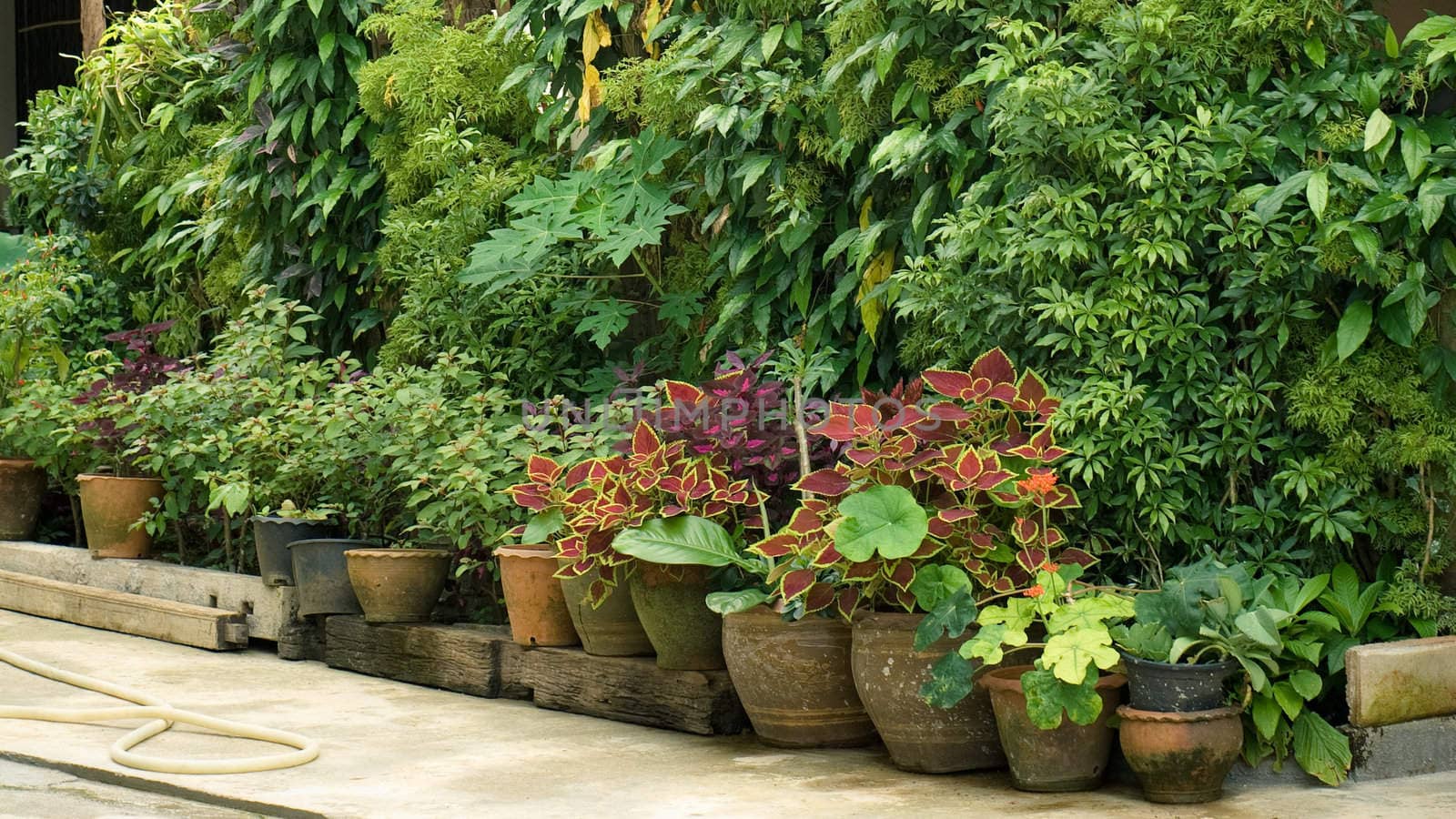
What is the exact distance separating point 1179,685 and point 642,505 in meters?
1.56

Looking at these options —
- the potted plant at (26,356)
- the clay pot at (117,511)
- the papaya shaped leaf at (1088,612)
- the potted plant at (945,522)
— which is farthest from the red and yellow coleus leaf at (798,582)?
the potted plant at (26,356)

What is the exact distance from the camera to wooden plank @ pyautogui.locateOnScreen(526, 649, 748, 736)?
15.1 ft

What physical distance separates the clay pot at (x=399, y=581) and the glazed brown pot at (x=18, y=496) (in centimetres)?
278

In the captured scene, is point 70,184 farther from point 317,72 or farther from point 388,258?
point 388,258

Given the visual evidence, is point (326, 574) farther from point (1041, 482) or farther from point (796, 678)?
point (1041, 482)

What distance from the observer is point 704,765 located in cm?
422

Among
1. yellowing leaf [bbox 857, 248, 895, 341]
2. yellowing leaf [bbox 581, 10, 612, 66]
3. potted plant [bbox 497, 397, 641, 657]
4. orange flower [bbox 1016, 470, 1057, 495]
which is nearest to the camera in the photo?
orange flower [bbox 1016, 470, 1057, 495]

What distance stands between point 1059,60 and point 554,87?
254 cm

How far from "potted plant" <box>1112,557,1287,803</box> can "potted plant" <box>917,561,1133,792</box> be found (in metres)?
0.08

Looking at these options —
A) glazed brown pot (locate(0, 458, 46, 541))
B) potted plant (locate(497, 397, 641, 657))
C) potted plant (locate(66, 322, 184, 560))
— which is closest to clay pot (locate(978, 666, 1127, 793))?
potted plant (locate(497, 397, 641, 657))

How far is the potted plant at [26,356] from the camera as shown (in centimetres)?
745

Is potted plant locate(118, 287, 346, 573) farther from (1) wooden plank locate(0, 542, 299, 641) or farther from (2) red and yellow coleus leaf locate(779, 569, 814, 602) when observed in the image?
(2) red and yellow coleus leaf locate(779, 569, 814, 602)

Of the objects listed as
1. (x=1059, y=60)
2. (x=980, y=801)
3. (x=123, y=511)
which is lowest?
(x=980, y=801)

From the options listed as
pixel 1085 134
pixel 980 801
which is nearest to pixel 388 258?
pixel 1085 134
